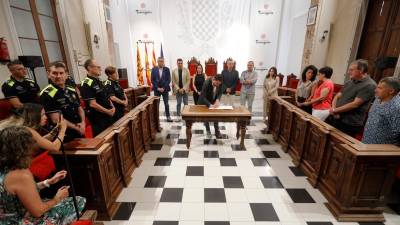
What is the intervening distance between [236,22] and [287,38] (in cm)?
234

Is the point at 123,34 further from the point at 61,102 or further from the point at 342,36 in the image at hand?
the point at 342,36

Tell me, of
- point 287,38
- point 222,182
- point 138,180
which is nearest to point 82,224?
point 138,180

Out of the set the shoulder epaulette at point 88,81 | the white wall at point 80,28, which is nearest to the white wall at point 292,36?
the white wall at point 80,28

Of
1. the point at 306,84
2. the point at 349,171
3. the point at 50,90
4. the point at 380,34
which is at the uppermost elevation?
the point at 380,34

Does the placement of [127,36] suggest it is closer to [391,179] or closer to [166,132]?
[166,132]

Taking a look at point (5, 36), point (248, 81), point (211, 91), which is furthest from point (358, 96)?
point (5, 36)

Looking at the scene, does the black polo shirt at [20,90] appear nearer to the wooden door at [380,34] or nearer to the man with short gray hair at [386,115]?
the man with short gray hair at [386,115]

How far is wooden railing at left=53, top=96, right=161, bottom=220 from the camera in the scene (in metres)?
1.97

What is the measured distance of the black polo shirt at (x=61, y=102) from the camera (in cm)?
207

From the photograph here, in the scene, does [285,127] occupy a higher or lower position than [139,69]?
lower

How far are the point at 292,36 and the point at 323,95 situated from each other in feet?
20.7

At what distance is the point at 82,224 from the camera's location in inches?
44.8

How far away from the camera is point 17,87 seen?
269cm

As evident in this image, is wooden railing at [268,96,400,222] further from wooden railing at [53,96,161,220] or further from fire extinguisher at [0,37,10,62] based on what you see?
fire extinguisher at [0,37,10,62]
